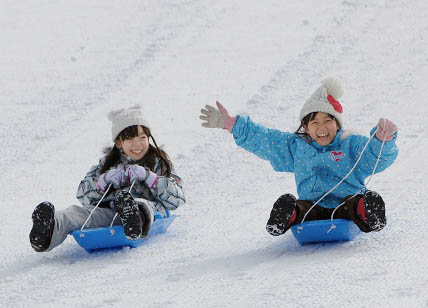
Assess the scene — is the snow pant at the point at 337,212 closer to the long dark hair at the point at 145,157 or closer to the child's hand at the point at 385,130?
the child's hand at the point at 385,130

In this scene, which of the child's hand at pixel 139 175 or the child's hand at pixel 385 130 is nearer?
the child's hand at pixel 385 130

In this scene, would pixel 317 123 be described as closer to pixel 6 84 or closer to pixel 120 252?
pixel 120 252

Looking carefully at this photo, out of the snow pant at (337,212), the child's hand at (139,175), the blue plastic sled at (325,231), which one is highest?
the child's hand at (139,175)

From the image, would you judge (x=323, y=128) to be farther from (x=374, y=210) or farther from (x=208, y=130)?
(x=208, y=130)

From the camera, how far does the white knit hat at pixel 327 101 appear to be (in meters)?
4.07

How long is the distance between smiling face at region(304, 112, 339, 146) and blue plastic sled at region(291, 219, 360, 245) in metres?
0.46

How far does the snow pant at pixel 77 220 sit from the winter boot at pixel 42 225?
5 cm

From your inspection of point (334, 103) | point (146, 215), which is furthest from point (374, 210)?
point (146, 215)

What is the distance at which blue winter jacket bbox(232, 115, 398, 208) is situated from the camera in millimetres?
4055

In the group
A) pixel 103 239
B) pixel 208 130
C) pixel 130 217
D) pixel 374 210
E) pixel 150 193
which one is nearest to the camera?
pixel 374 210

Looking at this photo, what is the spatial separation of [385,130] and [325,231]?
1.73 ft

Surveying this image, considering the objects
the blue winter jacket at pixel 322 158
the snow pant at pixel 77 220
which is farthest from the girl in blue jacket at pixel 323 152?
the snow pant at pixel 77 220

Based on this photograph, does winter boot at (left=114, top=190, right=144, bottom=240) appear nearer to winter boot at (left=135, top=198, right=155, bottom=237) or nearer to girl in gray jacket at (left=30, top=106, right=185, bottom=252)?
girl in gray jacket at (left=30, top=106, right=185, bottom=252)

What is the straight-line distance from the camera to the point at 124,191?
3.97m
